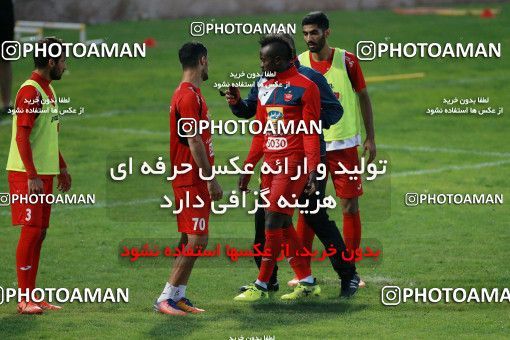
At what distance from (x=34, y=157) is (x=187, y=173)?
1322 millimetres

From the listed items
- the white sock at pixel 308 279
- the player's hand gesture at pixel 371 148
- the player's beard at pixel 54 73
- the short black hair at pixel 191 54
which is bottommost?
the white sock at pixel 308 279

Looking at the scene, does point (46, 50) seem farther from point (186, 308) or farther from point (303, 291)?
point (303, 291)

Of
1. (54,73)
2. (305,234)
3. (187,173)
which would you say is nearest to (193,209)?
(187,173)

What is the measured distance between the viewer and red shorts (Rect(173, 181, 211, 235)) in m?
11.1

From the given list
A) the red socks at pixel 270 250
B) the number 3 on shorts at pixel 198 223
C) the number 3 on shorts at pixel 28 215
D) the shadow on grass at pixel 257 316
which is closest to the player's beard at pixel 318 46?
the red socks at pixel 270 250

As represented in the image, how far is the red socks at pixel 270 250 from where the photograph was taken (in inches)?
450

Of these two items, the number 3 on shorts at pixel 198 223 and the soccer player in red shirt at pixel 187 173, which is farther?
the number 3 on shorts at pixel 198 223

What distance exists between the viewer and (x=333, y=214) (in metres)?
16.3

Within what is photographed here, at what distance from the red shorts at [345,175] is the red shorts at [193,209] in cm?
183

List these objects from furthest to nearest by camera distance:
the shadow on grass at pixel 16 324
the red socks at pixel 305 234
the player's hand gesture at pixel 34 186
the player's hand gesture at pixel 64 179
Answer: the red socks at pixel 305 234 < the player's hand gesture at pixel 64 179 < the player's hand gesture at pixel 34 186 < the shadow on grass at pixel 16 324

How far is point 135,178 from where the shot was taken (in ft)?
62.1

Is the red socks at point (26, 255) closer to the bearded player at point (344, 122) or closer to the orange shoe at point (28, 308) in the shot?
the orange shoe at point (28, 308)

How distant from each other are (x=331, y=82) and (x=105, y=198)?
19.1ft

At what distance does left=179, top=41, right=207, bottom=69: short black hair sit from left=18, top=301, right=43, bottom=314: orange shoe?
2403 mm
